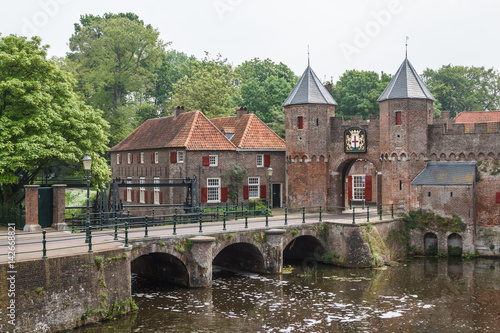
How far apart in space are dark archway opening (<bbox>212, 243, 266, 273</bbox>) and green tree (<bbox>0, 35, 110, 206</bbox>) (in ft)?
25.7

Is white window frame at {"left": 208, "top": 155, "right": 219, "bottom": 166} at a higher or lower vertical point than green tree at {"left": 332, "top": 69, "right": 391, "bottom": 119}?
lower

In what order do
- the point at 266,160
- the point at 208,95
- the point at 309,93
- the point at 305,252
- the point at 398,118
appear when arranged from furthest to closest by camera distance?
the point at 208,95, the point at 266,160, the point at 309,93, the point at 398,118, the point at 305,252

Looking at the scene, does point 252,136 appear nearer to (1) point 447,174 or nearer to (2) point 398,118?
(2) point 398,118

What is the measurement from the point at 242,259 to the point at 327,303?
6596mm

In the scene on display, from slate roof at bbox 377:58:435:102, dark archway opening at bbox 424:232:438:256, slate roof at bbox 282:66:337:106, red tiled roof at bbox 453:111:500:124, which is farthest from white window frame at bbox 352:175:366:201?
dark archway opening at bbox 424:232:438:256

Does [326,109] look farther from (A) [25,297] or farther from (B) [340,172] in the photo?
(A) [25,297]

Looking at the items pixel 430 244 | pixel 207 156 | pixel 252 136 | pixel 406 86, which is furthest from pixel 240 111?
pixel 430 244

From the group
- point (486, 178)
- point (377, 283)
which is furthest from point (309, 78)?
point (377, 283)

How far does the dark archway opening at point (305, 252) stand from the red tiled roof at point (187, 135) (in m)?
9.43

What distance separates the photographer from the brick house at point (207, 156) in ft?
109

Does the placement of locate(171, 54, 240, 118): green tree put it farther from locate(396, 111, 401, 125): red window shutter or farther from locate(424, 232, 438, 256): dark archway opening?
locate(424, 232, 438, 256): dark archway opening

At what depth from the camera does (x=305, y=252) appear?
27203 mm

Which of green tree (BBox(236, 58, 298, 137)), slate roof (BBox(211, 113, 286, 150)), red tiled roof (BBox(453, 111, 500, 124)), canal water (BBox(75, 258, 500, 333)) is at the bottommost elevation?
canal water (BBox(75, 258, 500, 333))

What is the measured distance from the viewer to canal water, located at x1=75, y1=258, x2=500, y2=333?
1609 centimetres
